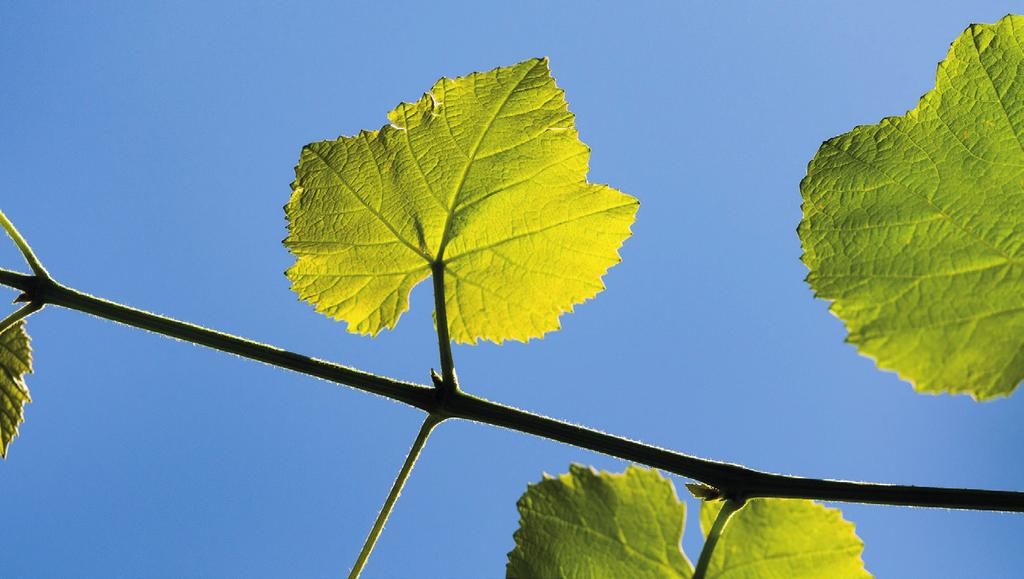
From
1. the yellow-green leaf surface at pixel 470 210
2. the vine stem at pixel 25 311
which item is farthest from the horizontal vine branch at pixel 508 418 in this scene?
the yellow-green leaf surface at pixel 470 210

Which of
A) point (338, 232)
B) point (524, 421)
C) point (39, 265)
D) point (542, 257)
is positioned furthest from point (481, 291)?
point (39, 265)

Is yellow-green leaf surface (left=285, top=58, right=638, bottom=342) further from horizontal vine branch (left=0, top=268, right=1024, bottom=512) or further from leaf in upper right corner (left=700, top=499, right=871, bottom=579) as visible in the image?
leaf in upper right corner (left=700, top=499, right=871, bottom=579)

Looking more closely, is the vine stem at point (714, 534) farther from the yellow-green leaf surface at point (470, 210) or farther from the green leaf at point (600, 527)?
the yellow-green leaf surface at point (470, 210)

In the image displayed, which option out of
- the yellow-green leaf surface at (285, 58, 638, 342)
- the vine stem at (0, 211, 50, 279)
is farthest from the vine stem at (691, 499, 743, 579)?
the vine stem at (0, 211, 50, 279)

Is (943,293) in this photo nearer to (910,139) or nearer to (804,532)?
(910,139)

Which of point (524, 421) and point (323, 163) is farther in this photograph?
point (323, 163)

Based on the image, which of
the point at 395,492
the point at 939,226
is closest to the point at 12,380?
the point at 395,492
